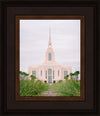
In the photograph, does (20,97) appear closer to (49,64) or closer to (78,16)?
(49,64)

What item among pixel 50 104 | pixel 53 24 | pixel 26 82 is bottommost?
pixel 50 104

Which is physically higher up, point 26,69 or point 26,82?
point 26,69

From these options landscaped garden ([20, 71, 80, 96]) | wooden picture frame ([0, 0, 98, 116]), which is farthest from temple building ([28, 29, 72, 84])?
wooden picture frame ([0, 0, 98, 116])

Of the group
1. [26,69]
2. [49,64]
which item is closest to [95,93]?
[49,64]

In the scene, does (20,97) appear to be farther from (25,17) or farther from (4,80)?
(25,17)

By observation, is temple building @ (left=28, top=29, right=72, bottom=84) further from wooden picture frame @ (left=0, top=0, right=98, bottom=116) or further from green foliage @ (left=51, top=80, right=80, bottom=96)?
wooden picture frame @ (left=0, top=0, right=98, bottom=116)

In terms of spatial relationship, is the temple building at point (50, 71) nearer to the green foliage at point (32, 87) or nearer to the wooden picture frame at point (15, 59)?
the green foliage at point (32, 87)

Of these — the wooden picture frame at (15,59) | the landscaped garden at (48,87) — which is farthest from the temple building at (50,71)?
the wooden picture frame at (15,59)

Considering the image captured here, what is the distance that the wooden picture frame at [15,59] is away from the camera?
105 centimetres

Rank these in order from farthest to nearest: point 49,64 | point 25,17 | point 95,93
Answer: point 49,64, point 25,17, point 95,93

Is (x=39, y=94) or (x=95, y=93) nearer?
(x=95, y=93)

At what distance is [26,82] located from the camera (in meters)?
1.19

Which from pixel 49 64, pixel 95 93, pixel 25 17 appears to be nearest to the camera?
pixel 95 93

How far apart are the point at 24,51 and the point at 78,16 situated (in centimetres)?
48
